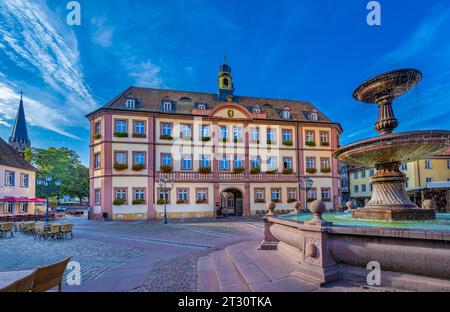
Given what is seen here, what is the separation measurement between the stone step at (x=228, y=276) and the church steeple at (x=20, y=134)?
54.7 meters

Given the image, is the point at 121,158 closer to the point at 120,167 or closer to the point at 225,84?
the point at 120,167

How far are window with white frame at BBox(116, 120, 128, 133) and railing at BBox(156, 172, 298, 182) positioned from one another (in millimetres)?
5511

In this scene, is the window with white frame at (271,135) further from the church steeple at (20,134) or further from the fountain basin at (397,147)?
the church steeple at (20,134)

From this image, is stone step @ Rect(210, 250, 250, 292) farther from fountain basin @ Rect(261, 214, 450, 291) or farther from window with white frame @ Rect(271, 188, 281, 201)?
window with white frame @ Rect(271, 188, 281, 201)

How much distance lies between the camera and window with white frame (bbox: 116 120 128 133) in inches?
1001

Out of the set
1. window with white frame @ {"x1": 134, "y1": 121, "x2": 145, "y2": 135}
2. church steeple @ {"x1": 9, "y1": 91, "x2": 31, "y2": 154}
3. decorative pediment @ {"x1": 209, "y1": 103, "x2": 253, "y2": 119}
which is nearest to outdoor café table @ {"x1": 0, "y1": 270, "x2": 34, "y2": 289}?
window with white frame @ {"x1": 134, "y1": 121, "x2": 145, "y2": 135}

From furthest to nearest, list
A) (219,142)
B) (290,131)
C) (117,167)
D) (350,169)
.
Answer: (350,169), (290,131), (219,142), (117,167)

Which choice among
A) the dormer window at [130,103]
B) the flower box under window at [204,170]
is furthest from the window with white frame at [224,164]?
the dormer window at [130,103]

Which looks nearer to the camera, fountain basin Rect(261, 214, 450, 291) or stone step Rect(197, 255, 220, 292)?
fountain basin Rect(261, 214, 450, 291)

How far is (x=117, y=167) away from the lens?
2470cm

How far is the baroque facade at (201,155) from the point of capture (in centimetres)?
2511
